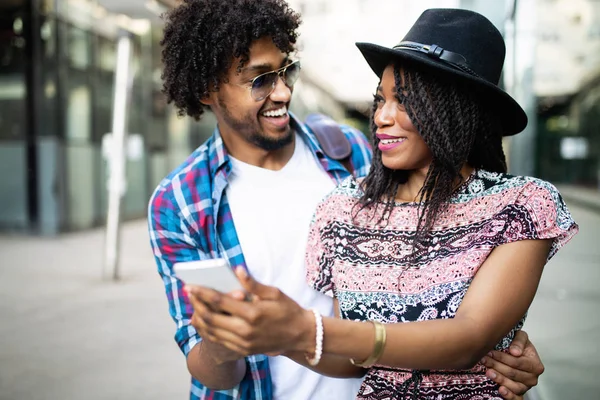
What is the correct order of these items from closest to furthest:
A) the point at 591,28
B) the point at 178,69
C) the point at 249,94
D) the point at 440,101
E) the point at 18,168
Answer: the point at 440,101
the point at 249,94
the point at 178,69
the point at 591,28
the point at 18,168

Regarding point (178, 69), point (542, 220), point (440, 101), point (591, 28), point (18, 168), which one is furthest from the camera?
point (18, 168)

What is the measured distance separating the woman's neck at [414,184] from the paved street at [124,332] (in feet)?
4.83

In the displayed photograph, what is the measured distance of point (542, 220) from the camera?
63.0 inches

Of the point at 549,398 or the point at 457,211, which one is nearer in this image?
the point at 457,211

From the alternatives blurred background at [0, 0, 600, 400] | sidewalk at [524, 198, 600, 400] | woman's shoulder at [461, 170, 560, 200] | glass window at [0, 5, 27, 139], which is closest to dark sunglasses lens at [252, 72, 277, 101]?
blurred background at [0, 0, 600, 400]

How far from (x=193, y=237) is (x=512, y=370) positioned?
1090mm

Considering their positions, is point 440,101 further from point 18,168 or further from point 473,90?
point 18,168

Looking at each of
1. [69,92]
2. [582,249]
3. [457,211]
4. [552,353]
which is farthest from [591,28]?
[69,92]

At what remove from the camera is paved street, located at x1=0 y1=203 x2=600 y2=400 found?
3.89 meters

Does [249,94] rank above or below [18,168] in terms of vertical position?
above

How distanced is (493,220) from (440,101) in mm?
353

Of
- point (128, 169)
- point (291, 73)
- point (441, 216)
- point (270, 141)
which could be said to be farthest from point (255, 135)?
point (128, 169)

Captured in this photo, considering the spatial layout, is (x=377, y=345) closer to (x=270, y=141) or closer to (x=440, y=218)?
(x=440, y=218)

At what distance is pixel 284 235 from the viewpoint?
7.39ft
